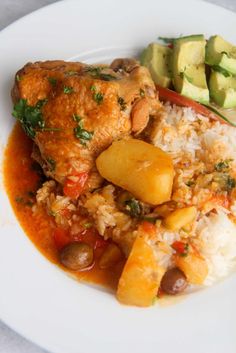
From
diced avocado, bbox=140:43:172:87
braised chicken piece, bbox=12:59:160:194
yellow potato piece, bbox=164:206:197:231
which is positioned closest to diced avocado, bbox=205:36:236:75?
diced avocado, bbox=140:43:172:87

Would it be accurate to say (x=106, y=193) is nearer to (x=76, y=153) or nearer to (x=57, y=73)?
(x=76, y=153)

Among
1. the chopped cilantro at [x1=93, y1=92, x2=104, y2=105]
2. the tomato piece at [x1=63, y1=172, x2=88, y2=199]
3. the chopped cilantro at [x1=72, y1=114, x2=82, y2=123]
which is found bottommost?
the tomato piece at [x1=63, y1=172, x2=88, y2=199]

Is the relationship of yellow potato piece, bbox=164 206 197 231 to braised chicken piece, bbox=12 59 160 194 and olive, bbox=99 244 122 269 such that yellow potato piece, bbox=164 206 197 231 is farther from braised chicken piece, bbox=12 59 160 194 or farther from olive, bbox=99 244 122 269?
braised chicken piece, bbox=12 59 160 194

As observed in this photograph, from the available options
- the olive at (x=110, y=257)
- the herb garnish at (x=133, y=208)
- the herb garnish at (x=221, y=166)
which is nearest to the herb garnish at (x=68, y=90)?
the herb garnish at (x=133, y=208)

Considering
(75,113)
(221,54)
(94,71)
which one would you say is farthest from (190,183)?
(221,54)

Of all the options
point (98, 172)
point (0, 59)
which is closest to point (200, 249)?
point (98, 172)

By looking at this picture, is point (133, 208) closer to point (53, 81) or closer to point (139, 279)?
point (139, 279)
